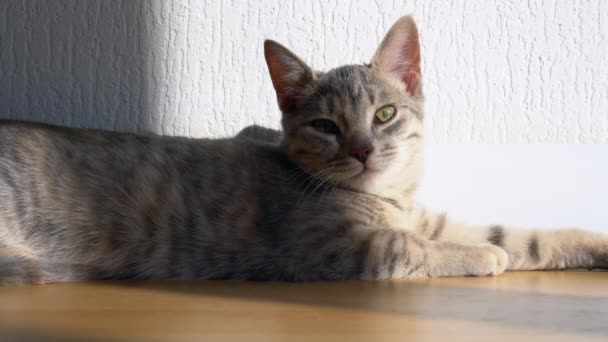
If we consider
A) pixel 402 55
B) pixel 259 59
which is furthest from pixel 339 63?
pixel 402 55

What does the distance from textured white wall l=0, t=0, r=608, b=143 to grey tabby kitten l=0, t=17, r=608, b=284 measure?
33cm

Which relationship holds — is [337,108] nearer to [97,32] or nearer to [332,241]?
[332,241]

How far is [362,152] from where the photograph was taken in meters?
1.64

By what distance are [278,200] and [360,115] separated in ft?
0.99

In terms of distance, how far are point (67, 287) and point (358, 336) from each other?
0.76 meters

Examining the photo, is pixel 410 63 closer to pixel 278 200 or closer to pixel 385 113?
pixel 385 113

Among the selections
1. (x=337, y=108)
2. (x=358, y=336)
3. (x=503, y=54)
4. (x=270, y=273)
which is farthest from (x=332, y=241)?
(x=503, y=54)

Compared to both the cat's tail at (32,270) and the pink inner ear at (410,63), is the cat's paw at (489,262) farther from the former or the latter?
the cat's tail at (32,270)

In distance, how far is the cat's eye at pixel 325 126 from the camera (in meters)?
1.74

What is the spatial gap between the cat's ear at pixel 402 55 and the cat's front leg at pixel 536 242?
365 mm

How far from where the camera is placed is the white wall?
211 centimetres

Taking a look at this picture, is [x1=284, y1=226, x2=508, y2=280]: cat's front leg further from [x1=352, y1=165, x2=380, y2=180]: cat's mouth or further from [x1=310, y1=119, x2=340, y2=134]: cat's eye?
[x1=310, y1=119, x2=340, y2=134]: cat's eye

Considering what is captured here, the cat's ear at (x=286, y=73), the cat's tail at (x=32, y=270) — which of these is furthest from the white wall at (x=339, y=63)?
the cat's tail at (x=32, y=270)

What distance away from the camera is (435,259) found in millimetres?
1596
